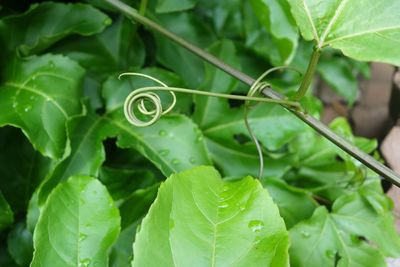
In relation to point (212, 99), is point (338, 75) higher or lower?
lower

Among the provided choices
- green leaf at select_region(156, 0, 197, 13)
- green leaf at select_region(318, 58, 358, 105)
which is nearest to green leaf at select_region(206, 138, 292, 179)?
green leaf at select_region(156, 0, 197, 13)

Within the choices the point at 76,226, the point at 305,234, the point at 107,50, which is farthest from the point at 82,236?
the point at 107,50

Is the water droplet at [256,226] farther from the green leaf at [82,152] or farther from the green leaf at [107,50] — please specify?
the green leaf at [107,50]

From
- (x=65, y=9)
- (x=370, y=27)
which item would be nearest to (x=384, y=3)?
(x=370, y=27)

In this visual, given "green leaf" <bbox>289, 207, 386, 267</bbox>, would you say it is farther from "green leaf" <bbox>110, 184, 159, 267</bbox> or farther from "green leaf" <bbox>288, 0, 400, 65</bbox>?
"green leaf" <bbox>288, 0, 400, 65</bbox>

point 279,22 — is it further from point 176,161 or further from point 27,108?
point 27,108
